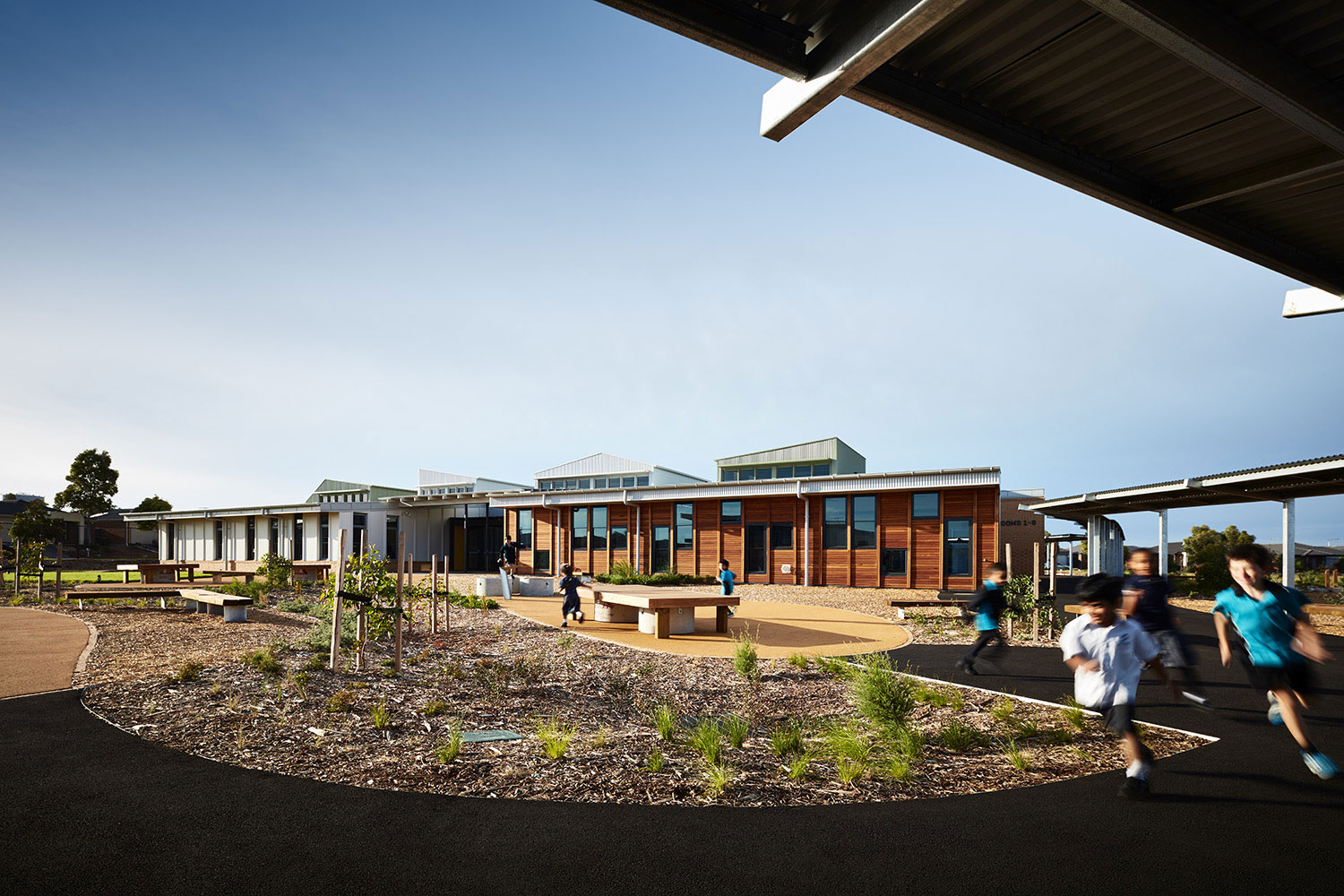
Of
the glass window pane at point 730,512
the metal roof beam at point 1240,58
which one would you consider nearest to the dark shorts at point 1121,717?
the metal roof beam at point 1240,58

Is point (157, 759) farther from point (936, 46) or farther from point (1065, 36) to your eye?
point (1065, 36)

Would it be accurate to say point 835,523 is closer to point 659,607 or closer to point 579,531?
point 579,531

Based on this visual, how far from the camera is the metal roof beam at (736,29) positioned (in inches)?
132

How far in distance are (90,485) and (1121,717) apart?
193 feet

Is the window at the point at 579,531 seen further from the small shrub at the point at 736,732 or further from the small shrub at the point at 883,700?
the small shrub at the point at 736,732

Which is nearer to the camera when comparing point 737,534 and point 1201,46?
point 1201,46

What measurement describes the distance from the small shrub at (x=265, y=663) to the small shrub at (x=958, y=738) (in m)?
7.32

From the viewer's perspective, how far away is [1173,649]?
303 inches

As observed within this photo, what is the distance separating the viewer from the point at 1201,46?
3.29 metres

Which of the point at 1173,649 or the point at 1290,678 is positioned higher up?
the point at 1290,678

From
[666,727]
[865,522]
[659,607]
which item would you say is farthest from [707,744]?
[865,522]

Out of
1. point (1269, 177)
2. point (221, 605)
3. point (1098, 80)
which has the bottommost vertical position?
point (221, 605)

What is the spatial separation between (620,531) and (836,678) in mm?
22189

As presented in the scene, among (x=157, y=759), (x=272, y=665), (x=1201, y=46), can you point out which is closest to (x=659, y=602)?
(x=272, y=665)
